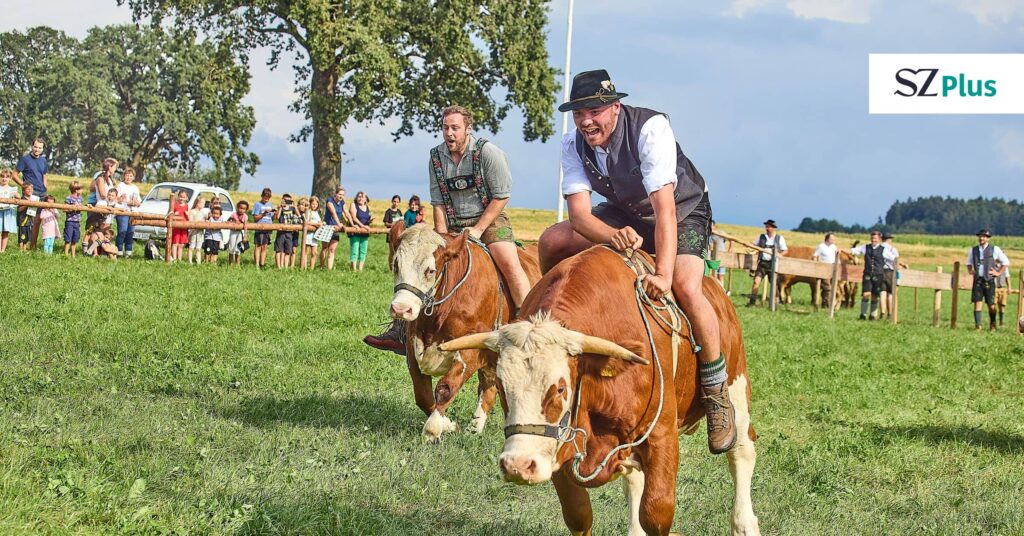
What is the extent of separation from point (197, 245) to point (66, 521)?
18578 millimetres

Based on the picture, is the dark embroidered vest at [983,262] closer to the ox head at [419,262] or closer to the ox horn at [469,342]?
the ox head at [419,262]

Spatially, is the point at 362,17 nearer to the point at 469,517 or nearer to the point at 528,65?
the point at 528,65

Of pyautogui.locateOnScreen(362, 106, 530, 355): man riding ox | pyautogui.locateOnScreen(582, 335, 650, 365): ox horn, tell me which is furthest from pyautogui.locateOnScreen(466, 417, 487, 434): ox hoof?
pyautogui.locateOnScreen(582, 335, 650, 365): ox horn

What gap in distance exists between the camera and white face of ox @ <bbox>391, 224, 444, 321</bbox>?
8039 mm

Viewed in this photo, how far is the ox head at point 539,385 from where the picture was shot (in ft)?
14.0

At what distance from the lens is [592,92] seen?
549 centimetres

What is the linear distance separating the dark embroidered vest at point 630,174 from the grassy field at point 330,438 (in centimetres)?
211

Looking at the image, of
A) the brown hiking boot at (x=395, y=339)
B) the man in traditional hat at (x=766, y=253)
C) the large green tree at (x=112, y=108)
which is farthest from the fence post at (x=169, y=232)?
the large green tree at (x=112, y=108)

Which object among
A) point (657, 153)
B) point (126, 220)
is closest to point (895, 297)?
point (126, 220)

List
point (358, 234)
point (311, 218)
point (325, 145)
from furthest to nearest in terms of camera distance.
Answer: point (325, 145) < point (358, 234) < point (311, 218)

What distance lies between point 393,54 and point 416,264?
2968 centimetres

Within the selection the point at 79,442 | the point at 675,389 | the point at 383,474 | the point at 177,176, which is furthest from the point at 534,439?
the point at 177,176

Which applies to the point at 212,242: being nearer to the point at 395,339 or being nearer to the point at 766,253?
the point at 395,339

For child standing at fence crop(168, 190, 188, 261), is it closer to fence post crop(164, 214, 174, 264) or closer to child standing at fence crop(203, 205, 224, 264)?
fence post crop(164, 214, 174, 264)
